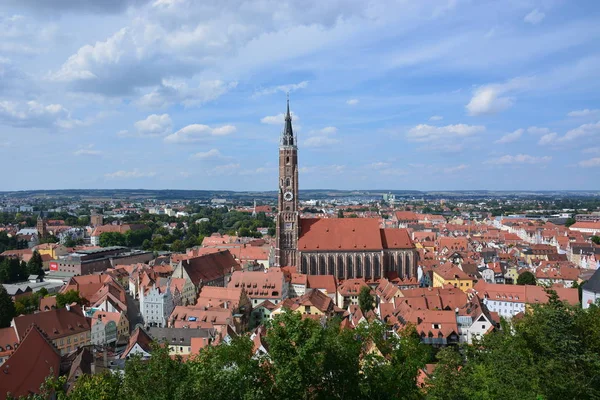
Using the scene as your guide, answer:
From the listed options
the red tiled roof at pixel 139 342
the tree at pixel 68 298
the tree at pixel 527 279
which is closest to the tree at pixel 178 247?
the tree at pixel 68 298

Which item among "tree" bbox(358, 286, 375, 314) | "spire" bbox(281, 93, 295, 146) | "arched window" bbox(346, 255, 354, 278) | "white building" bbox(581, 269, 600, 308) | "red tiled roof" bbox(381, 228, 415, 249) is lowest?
"tree" bbox(358, 286, 375, 314)

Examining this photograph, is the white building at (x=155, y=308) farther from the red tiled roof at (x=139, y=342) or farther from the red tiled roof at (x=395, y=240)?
the red tiled roof at (x=395, y=240)

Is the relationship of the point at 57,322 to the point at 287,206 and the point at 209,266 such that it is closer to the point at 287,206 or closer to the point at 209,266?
the point at 209,266

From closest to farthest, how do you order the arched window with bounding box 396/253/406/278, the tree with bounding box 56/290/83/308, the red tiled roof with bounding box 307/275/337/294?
the tree with bounding box 56/290/83/308 → the red tiled roof with bounding box 307/275/337/294 → the arched window with bounding box 396/253/406/278

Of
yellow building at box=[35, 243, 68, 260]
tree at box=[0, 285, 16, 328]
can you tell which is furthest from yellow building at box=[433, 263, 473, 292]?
yellow building at box=[35, 243, 68, 260]

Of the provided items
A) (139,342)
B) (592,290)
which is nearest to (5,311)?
(139,342)

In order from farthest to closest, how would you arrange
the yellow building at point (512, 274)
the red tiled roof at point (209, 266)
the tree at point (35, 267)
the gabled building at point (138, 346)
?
the tree at point (35, 267), the yellow building at point (512, 274), the red tiled roof at point (209, 266), the gabled building at point (138, 346)

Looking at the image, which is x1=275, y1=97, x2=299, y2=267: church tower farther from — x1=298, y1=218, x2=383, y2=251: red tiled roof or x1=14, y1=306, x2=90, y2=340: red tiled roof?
x1=14, y1=306, x2=90, y2=340: red tiled roof
